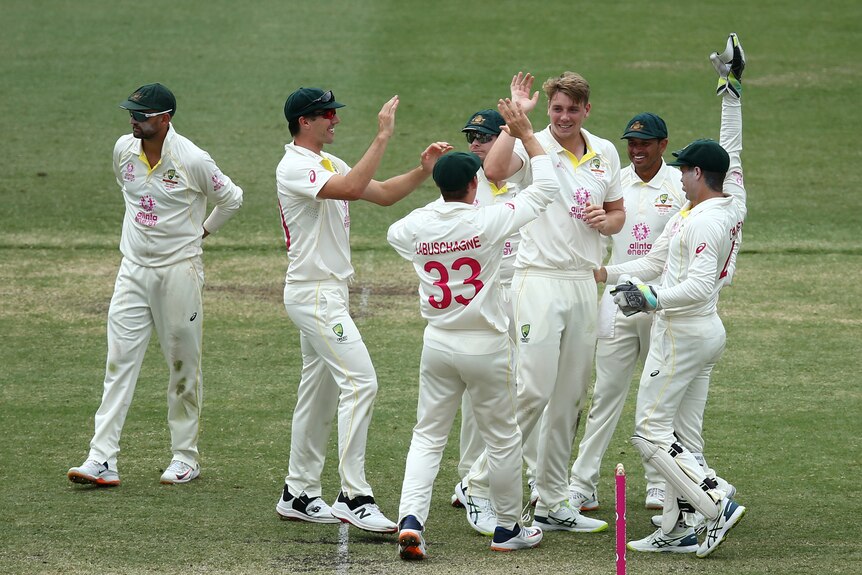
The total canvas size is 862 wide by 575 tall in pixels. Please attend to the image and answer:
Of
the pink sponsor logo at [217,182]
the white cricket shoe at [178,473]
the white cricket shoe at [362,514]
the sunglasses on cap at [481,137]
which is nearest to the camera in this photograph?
the white cricket shoe at [362,514]

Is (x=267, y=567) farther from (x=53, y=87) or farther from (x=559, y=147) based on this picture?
(x=53, y=87)

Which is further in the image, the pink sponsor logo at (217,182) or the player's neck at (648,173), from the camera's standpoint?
the pink sponsor logo at (217,182)

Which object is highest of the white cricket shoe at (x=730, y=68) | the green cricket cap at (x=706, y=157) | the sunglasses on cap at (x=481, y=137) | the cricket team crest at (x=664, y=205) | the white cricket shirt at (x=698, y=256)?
the white cricket shoe at (x=730, y=68)

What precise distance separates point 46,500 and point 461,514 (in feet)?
8.15

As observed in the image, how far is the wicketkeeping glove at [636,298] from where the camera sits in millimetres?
6617

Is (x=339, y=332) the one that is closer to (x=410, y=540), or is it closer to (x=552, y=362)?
(x=552, y=362)

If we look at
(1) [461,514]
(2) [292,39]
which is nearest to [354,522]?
(1) [461,514]

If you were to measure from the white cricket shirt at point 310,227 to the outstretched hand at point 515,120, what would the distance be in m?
1.09

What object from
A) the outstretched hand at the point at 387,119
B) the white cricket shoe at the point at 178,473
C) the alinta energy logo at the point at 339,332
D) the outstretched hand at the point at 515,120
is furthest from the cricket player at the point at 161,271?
the outstretched hand at the point at 515,120

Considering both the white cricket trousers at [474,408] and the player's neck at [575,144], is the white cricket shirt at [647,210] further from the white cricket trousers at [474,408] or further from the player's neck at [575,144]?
the white cricket trousers at [474,408]

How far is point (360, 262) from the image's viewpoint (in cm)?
Answer: 1416

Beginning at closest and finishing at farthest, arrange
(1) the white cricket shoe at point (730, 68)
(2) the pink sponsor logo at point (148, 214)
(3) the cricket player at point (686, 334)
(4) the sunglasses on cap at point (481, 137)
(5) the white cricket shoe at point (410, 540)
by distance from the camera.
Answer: (5) the white cricket shoe at point (410, 540)
(3) the cricket player at point (686, 334)
(1) the white cricket shoe at point (730, 68)
(4) the sunglasses on cap at point (481, 137)
(2) the pink sponsor logo at point (148, 214)

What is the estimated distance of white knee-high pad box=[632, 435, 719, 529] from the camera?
22.0 ft

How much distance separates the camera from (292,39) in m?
23.6
